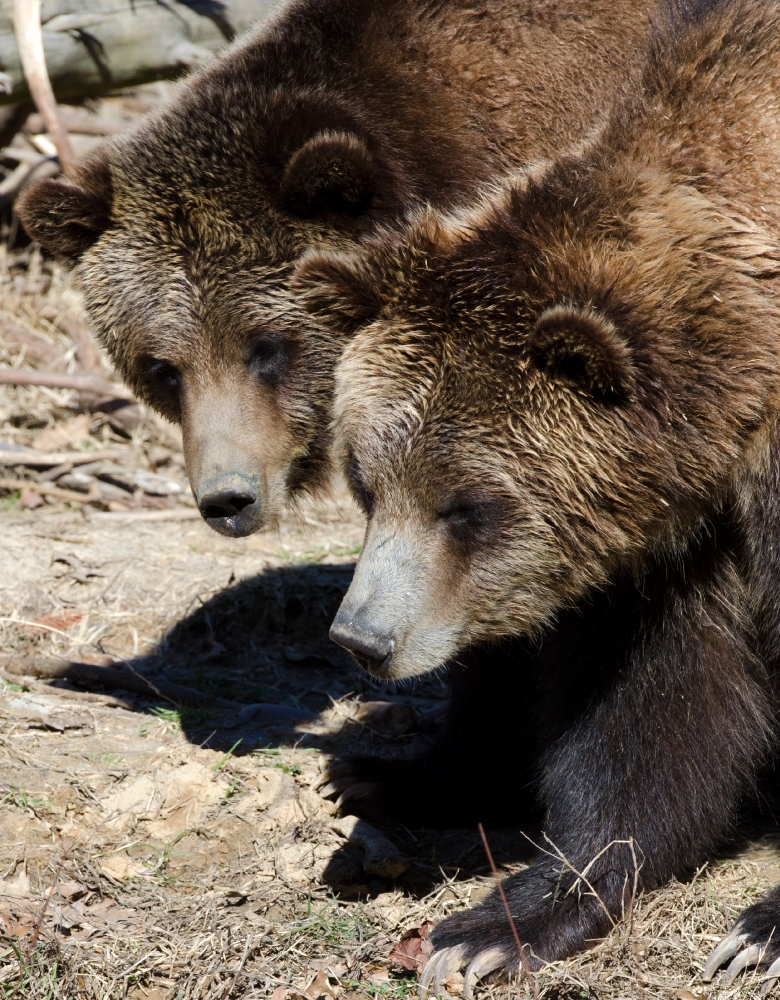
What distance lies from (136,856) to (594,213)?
9.33ft

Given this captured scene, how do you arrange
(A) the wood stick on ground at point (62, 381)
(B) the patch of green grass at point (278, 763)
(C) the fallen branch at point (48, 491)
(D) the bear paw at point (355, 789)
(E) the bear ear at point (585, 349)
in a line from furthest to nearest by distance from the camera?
(A) the wood stick on ground at point (62, 381) < (C) the fallen branch at point (48, 491) < (B) the patch of green grass at point (278, 763) < (D) the bear paw at point (355, 789) < (E) the bear ear at point (585, 349)

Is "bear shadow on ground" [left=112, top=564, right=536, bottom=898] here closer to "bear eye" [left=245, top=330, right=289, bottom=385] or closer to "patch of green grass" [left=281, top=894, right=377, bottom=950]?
"patch of green grass" [left=281, top=894, right=377, bottom=950]

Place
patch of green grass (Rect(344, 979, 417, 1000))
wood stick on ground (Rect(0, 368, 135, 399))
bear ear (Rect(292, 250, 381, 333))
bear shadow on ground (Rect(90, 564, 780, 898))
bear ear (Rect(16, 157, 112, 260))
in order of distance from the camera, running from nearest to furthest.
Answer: patch of green grass (Rect(344, 979, 417, 1000))
bear ear (Rect(292, 250, 381, 333))
bear shadow on ground (Rect(90, 564, 780, 898))
bear ear (Rect(16, 157, 112, 260))
wood stick on ground (Rect(0, 368, 135, 399))

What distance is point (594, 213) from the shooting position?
3518 mm

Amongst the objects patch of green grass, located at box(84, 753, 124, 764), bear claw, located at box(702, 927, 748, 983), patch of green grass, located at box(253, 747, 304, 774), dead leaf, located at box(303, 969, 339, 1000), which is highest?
bear claw, located at box(702, 927, 748, 983)

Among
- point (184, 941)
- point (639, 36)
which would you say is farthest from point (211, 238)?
point (184, 941)

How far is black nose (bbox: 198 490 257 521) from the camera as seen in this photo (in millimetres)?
4965

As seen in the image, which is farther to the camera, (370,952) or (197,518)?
(197,518)

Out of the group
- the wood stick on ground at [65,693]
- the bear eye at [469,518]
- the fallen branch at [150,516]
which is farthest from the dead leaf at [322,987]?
the fallen branch at [150,516]

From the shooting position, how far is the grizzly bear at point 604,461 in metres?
3.41

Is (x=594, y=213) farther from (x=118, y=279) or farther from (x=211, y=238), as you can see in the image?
(x=118, y=279)

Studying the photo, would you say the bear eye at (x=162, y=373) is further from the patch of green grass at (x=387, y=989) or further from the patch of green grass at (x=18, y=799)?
the patch of green grass at (x=387, y=989)

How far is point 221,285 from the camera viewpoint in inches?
199

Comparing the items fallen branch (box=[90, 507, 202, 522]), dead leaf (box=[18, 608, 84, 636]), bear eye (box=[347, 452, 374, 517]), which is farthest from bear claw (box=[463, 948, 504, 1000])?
fallen branch (box=[90, 507, 202, 522])
